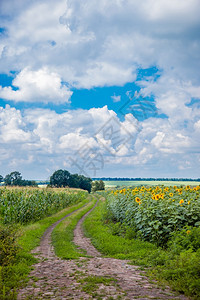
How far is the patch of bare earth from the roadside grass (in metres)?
0.38

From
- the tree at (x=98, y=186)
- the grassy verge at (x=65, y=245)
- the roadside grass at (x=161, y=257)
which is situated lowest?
the tree at (x=98, y=186)

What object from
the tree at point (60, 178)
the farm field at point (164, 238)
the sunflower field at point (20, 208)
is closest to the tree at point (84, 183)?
the tree at point (60, 178)

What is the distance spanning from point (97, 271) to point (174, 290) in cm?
224

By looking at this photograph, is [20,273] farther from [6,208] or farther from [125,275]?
[6,208]

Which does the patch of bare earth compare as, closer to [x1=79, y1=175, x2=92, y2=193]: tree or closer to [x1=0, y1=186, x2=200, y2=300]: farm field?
[x1=0, y1=186, x2=200, y2=300]: farm field

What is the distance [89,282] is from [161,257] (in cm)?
300

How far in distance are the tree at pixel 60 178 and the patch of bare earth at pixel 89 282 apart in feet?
250

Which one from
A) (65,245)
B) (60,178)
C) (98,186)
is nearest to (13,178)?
(60,178)

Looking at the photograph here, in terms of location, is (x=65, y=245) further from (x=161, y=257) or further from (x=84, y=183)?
(x=84, y=183)

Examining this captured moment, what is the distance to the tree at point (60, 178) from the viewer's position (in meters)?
84.6

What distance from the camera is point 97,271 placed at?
784 cm

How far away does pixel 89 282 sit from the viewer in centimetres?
685

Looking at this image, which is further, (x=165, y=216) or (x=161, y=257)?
(x=165, y=216)

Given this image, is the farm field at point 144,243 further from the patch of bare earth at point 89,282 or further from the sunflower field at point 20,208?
the sunflower field at point 20,208
